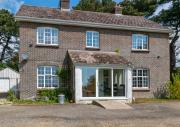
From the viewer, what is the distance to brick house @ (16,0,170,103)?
25.5m

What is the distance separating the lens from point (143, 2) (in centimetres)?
5203

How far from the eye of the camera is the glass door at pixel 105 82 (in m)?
25.8

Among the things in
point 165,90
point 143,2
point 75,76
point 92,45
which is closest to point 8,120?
point 75,76

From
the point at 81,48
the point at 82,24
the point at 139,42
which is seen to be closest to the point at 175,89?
the point at 139,42

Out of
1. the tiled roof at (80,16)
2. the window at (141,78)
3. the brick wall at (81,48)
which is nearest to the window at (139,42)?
the brick wall at (81,48)

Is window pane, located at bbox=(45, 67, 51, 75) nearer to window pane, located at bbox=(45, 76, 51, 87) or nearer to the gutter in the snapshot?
window pane, located at bbox=(45, 76, 51, 87)

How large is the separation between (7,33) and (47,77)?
3484cm

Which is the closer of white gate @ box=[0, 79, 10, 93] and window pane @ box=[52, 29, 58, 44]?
window pane @ box=[52, 29, 58, 44]

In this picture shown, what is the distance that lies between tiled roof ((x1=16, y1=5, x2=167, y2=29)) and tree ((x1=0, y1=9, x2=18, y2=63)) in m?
29.2

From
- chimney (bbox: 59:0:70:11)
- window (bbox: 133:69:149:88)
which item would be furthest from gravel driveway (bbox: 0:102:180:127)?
chimney (bbox: 59:0:70:11)

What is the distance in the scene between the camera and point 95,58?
86.0 ft

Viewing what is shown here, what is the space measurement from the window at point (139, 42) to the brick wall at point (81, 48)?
0.43m

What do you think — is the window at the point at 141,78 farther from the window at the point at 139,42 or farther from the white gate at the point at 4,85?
the white gate at the point at 4,85

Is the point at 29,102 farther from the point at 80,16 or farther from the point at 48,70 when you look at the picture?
the point at 80,16
